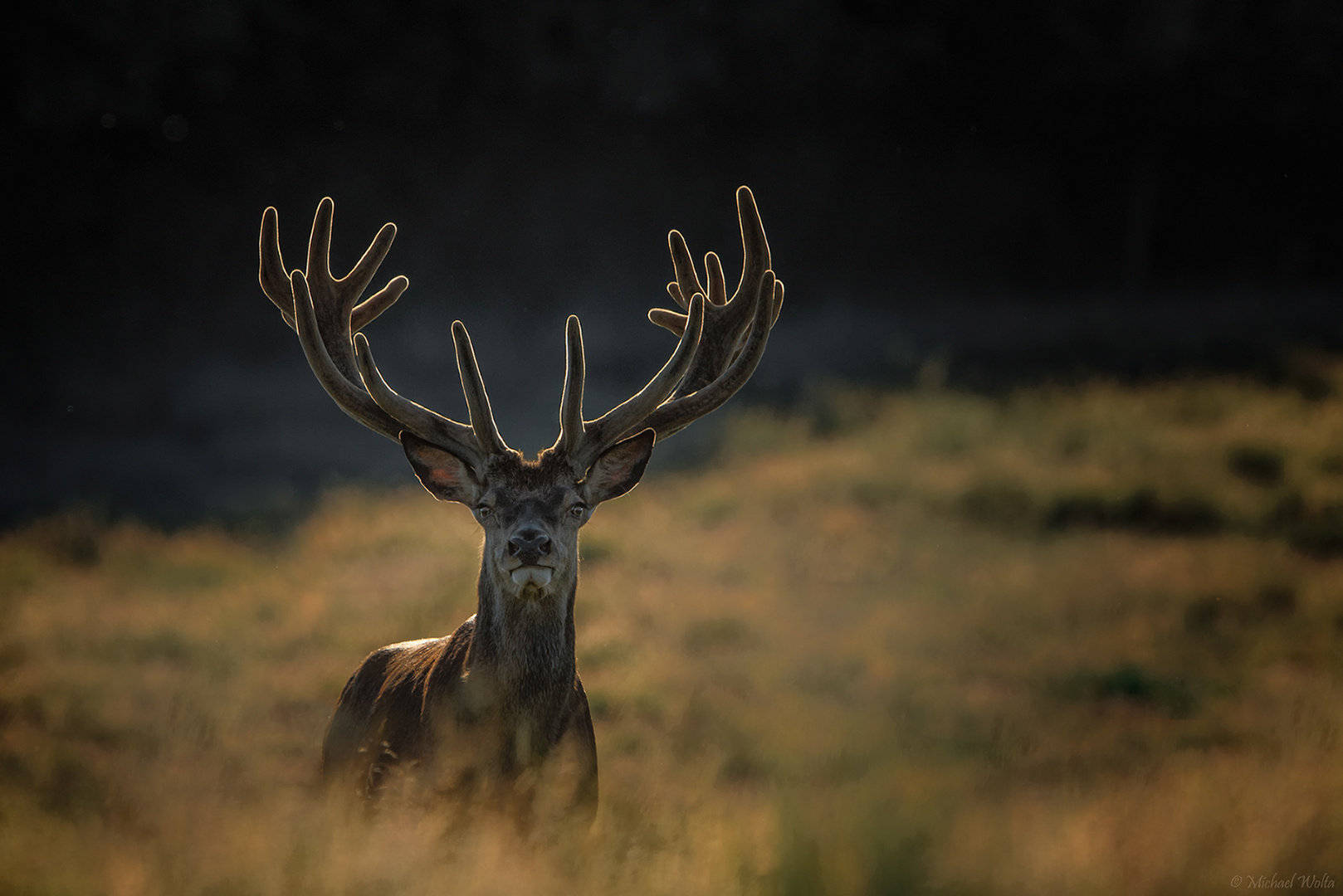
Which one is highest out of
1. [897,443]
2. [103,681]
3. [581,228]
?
[581,228]

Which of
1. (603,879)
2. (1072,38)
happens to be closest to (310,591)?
(603,879)

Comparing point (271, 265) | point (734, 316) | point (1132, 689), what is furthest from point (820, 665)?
point (271, 265)

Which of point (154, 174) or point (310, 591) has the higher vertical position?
point (154, 174)

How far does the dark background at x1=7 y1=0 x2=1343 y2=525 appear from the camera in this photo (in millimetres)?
15828

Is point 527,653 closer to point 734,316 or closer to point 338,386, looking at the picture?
point 338,386

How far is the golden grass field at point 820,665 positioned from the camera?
11.0ft

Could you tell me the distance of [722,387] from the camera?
4645mm

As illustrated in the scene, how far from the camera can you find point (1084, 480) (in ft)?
36.2

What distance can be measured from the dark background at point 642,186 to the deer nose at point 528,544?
10.6 m

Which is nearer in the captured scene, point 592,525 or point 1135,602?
→ point 1135,602

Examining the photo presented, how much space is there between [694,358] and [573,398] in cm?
85

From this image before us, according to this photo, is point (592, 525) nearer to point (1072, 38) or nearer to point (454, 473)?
point (454, 473)

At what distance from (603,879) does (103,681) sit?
469 centimetres

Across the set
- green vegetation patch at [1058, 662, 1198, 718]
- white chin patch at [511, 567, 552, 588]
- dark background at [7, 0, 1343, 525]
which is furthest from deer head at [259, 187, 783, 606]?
dark background at [7, 0, 1343, 525]
